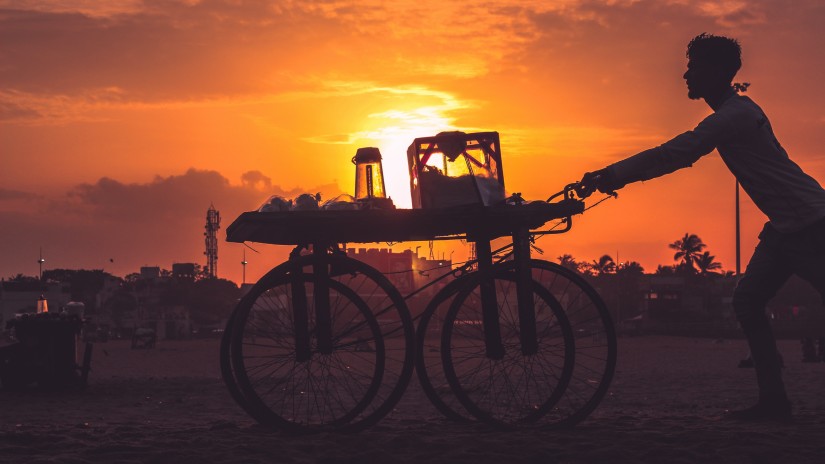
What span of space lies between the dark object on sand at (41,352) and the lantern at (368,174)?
9952 millimetres

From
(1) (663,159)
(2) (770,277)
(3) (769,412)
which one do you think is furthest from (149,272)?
(1) (663,159)

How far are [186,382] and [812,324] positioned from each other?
85.7 metres

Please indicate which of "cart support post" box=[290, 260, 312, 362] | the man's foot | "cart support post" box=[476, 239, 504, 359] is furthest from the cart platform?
the man's foot

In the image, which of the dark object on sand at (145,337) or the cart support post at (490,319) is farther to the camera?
the dark object on sand at (145,337)

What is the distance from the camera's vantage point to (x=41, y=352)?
15648mm

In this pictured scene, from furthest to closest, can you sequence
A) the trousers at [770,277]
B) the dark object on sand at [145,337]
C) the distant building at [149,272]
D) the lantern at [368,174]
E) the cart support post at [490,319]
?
the distant building at [149,272], the dark object on sand at [145,337], the lantern at [368,174], the cart support post at [490,319], the trousers at [770,277]

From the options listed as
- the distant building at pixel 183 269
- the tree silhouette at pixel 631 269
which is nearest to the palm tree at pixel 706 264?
the tree silhouette at pixel 631 269

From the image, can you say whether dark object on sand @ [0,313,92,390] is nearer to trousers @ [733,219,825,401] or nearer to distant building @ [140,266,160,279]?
trousers @ [733,219,825,401]

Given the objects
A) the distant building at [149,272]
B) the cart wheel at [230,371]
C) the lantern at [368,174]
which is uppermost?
the distant building at [149,272]

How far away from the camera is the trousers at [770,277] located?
6.03 metres

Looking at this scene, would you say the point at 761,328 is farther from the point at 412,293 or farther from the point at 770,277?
the point at 412,293

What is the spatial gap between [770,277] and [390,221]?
257 centimetres

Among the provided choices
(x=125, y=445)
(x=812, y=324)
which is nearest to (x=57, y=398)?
(x=125, y=445)

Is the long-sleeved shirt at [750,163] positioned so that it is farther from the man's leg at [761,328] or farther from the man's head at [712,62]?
the man's leg at [761,328]
